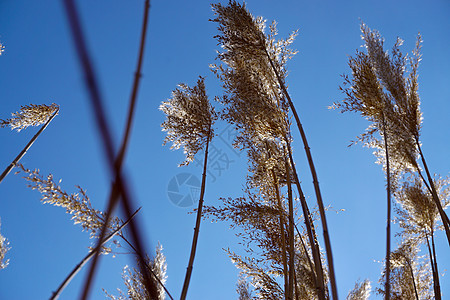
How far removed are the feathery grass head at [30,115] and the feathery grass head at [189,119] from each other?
828mm

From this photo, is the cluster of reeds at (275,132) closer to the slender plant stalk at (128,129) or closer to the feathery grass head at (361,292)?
the feathery grass head at (361,292)

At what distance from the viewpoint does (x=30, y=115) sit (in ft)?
7.11

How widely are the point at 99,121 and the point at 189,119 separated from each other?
2309 millimetres

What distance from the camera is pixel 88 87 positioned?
221mm

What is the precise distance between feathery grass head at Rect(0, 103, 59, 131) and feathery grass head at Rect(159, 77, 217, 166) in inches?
32.6

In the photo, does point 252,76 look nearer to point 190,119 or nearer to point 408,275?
point 190,119

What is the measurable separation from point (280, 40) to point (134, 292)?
2.06 meters

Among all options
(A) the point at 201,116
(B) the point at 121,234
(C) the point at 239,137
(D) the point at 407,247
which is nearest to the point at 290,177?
(C) the point at 239,137

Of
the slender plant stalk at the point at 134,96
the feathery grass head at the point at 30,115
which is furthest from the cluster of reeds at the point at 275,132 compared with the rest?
the slender plant stalk at the point at 134,96

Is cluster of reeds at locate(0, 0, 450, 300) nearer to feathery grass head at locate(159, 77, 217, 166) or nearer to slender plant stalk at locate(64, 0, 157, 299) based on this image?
feathery grass head at locate(159, 77, 217, 166)

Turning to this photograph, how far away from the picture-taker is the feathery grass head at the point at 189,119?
2.47m

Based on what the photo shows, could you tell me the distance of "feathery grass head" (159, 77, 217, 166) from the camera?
2475 mm

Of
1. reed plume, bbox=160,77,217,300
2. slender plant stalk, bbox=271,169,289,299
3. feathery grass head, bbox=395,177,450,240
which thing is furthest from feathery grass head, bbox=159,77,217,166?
feathery grass head, bbox=395,177,450,240

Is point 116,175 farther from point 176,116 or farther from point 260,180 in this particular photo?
point 176,116
